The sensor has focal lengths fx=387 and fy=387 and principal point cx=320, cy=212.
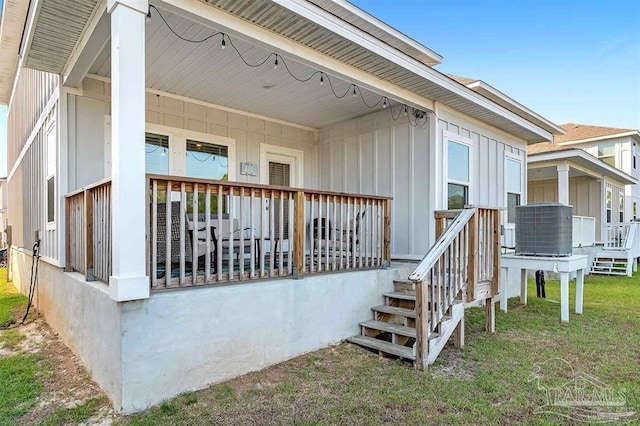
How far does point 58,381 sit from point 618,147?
22046 millimetres

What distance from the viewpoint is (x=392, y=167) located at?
6535mm

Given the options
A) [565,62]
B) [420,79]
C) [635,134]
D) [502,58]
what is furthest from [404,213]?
[635,134]

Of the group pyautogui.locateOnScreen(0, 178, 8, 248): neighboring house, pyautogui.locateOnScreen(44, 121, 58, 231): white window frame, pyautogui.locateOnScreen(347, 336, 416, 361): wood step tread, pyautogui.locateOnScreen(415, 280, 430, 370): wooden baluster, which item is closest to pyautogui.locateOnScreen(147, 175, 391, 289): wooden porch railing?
pyautogui.locateOnScreen(347, 336, 416, 361): wood step tread

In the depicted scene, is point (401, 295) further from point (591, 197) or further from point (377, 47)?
point (591, 197)

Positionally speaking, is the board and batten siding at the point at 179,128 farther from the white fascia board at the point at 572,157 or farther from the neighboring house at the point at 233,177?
the white fascia board at the point at 572,157

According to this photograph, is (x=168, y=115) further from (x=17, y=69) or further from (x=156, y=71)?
(x=17, y=69)

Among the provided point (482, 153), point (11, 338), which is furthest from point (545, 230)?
point (11, 338)

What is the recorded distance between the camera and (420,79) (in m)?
5.24

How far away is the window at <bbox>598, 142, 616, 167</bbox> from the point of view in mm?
17938

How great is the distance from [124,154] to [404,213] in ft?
14.8

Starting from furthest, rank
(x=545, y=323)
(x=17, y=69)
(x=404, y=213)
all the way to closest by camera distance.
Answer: (x=17, y=69) → (x=404, y=213) → (x=545, y=323)

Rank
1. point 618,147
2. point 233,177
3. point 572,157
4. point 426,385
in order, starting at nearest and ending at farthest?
point 426,385, point 233,177, point 572,157, point 618,147

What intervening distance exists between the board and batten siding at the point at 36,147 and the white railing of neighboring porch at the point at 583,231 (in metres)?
11.4

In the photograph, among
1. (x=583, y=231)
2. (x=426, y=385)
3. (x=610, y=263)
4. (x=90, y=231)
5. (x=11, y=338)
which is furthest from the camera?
(x=610, y=263)
